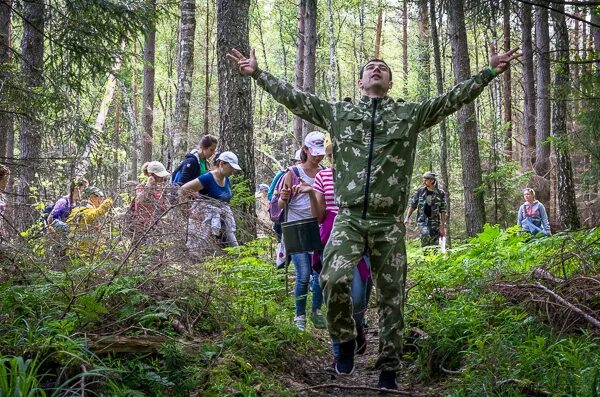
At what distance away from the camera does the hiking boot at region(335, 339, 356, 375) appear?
4.71 m

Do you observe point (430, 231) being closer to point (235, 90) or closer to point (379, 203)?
point (235, 90)

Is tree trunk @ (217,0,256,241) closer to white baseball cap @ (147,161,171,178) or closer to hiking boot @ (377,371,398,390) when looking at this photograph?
white baseball cap @ (147,161,171,178)

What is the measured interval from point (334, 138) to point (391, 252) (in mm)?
1040

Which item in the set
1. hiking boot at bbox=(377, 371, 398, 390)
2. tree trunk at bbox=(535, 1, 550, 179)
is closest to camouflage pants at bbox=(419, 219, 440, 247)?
tree trunk at bbox=(535, 1, 550, 179)

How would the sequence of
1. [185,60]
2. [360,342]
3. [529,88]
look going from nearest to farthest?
[360,342], [185,60], [529,88]

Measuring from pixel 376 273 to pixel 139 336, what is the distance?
6.02 feet

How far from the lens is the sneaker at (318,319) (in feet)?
20.4

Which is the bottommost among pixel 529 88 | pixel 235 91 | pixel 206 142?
pixel 206 142

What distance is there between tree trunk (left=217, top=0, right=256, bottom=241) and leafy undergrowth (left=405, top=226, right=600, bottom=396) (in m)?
3.83

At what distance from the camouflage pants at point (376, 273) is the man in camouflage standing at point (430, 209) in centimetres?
788

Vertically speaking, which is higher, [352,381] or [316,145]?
[316,145]

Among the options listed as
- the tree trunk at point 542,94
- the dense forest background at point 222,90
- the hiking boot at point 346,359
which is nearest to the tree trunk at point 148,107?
the dense forest background at point 222,90

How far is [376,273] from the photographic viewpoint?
15.2ft

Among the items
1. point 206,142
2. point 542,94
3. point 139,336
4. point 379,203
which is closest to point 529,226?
point 542,94
